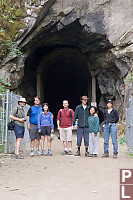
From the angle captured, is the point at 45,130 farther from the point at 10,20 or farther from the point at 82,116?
the point at 10,20

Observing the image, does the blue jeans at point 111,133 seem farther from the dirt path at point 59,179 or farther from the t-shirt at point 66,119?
the t-shirt at point 66,119

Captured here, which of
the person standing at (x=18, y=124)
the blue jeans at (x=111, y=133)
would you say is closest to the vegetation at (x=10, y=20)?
the person standing at (x=18, y=124)

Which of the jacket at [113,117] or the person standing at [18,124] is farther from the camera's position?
the jacket at [113,117]

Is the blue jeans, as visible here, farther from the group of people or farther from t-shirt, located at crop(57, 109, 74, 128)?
t-shirt, located at crop(57, 109, 74, 128)

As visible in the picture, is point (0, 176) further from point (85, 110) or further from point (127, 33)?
point (127, 33)

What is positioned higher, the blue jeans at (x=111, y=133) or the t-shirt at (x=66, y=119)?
the t-shirt at (x=66, y=119)

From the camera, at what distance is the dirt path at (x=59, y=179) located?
3.68m

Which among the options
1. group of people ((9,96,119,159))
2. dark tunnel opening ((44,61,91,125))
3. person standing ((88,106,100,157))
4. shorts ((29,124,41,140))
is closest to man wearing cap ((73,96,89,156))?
group of people ((9,96,119,159))

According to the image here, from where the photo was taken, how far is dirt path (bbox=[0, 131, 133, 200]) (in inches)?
145

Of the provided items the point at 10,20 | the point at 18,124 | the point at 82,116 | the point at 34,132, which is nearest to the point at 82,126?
the point at 82,116

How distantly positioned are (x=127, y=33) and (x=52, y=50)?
7.80 meters

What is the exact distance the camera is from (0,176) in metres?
4.93

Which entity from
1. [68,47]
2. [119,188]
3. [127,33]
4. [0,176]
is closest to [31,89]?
[68,47]

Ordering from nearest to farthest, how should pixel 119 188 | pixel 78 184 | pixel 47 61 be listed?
pixel 119 188 < pixel 78 184 < pixel 47 61
